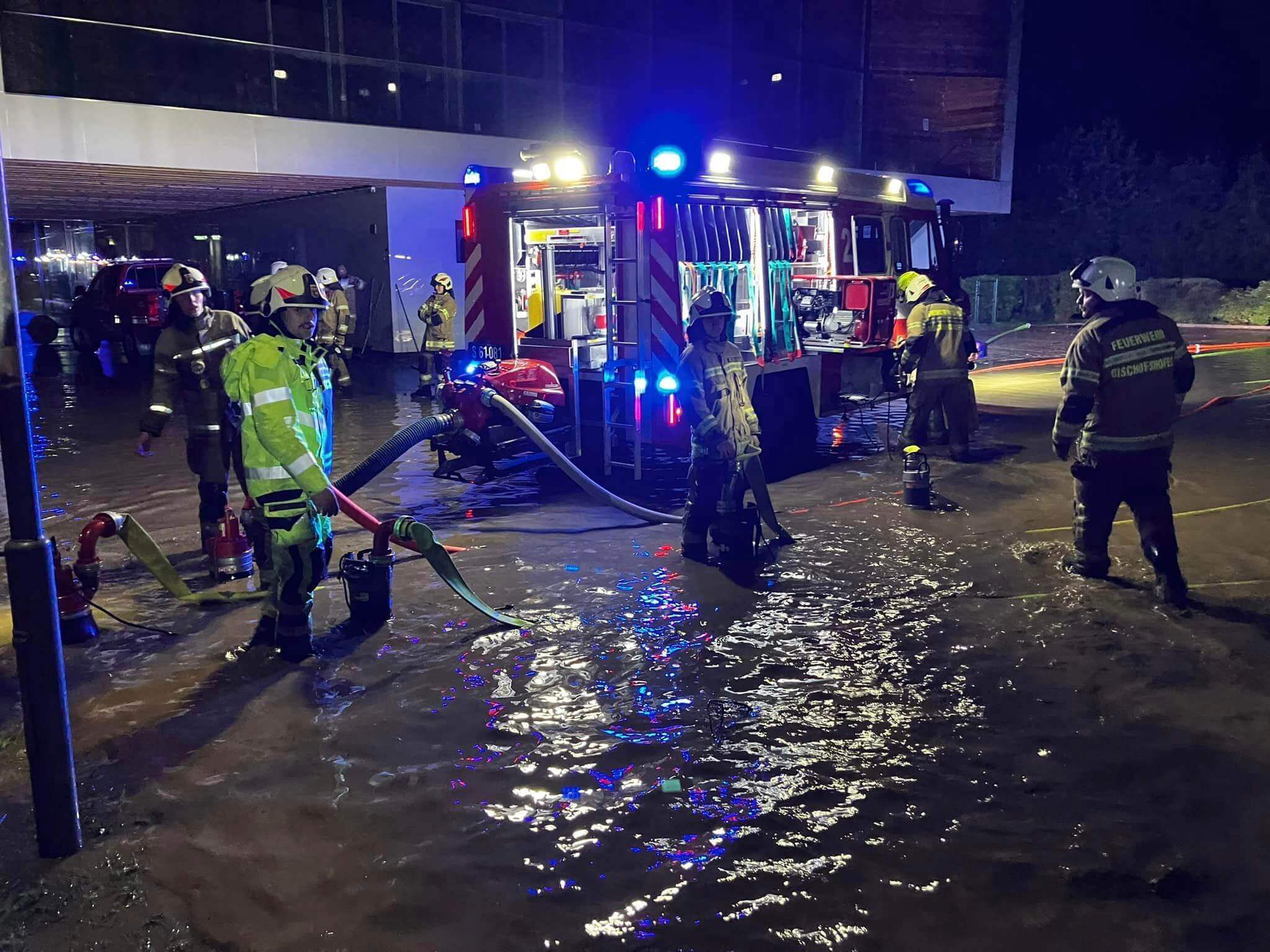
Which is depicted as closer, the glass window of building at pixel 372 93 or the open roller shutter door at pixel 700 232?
the open roller shutter door at pixel 700 232

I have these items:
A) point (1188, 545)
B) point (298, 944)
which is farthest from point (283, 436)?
point (1188, 545)

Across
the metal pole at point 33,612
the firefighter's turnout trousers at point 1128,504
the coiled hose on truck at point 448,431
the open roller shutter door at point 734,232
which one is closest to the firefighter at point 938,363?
the open roller shutter door at point 734,232

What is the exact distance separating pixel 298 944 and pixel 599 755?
4.44ft

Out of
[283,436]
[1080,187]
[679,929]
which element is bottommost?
[679,929]

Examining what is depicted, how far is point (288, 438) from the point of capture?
14.7 ft

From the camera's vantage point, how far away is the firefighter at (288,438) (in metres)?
4.49

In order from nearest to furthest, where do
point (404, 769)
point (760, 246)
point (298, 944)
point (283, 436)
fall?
1. point (298, 944)
2. point (404, 769)
3. point (283, 436)
4. point (760, 246)

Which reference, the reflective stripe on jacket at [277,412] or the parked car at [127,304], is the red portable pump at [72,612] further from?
the parked car at [127,304]

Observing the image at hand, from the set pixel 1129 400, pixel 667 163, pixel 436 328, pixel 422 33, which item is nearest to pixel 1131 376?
pixel 1129 400

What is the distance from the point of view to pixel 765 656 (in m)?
4.84

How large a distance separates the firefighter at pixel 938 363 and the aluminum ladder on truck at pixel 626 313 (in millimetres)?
2575

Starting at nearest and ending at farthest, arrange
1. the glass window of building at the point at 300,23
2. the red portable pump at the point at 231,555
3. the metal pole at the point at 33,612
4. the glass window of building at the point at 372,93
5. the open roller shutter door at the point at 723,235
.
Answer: the metal pole at the point at 33,612, the red portable pump at the point at 231,555, the open roller shutter door at the point at 723,235, the glass window of building at the point at 300,23, the glass window of building at the point at 372,93

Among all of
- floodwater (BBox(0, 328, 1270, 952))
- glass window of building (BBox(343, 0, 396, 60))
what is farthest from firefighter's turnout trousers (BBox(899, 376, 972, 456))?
glass window of building (BBox(343, 0, 396, 60))

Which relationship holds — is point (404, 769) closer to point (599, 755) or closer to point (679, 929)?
point (599, 755)
